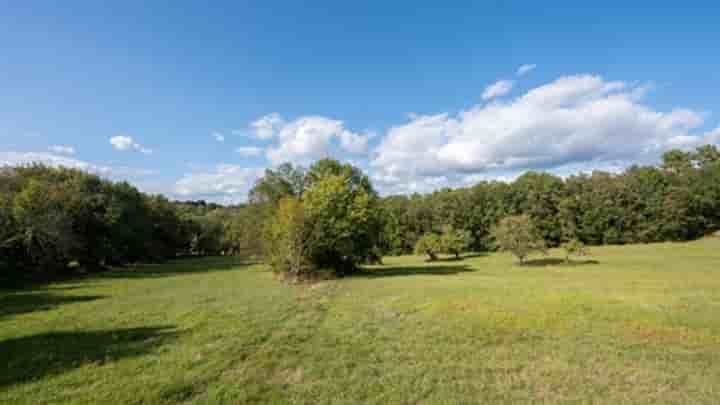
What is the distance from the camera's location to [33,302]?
46.7 feet

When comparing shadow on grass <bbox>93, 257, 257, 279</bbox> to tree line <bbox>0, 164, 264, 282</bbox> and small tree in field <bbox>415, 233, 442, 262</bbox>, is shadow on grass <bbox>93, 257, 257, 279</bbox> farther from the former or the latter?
small tree in field <bbox>415, 233, 442, 262</bbox>

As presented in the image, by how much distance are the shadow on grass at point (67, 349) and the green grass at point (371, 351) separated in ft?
0.13

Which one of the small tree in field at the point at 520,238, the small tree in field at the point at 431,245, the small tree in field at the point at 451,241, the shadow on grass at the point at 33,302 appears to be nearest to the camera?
the shadow on grass at the point at 33,302

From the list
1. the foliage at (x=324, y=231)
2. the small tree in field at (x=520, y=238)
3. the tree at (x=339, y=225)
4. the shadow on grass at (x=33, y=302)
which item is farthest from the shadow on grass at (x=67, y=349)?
the small tree in field at (x=520, y=238)

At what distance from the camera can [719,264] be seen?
22.7m

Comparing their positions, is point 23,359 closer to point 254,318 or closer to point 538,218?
point 254,318

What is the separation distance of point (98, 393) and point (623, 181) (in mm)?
65613

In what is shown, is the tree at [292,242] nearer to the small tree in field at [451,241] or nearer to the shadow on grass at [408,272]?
the shadow on grass at [408,272]

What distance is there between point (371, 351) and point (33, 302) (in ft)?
57.7

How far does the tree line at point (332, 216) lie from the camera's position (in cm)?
2366

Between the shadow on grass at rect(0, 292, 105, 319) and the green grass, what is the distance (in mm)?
207

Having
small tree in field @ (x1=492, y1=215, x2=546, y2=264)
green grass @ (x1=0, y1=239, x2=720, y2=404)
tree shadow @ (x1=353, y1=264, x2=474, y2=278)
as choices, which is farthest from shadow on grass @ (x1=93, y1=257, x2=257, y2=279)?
small tree in field @ (x1=492, y1=215, x2=546, y2=264)

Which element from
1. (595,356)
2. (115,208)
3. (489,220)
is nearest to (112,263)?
(115,208)

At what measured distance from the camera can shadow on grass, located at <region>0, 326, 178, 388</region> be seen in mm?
5922
